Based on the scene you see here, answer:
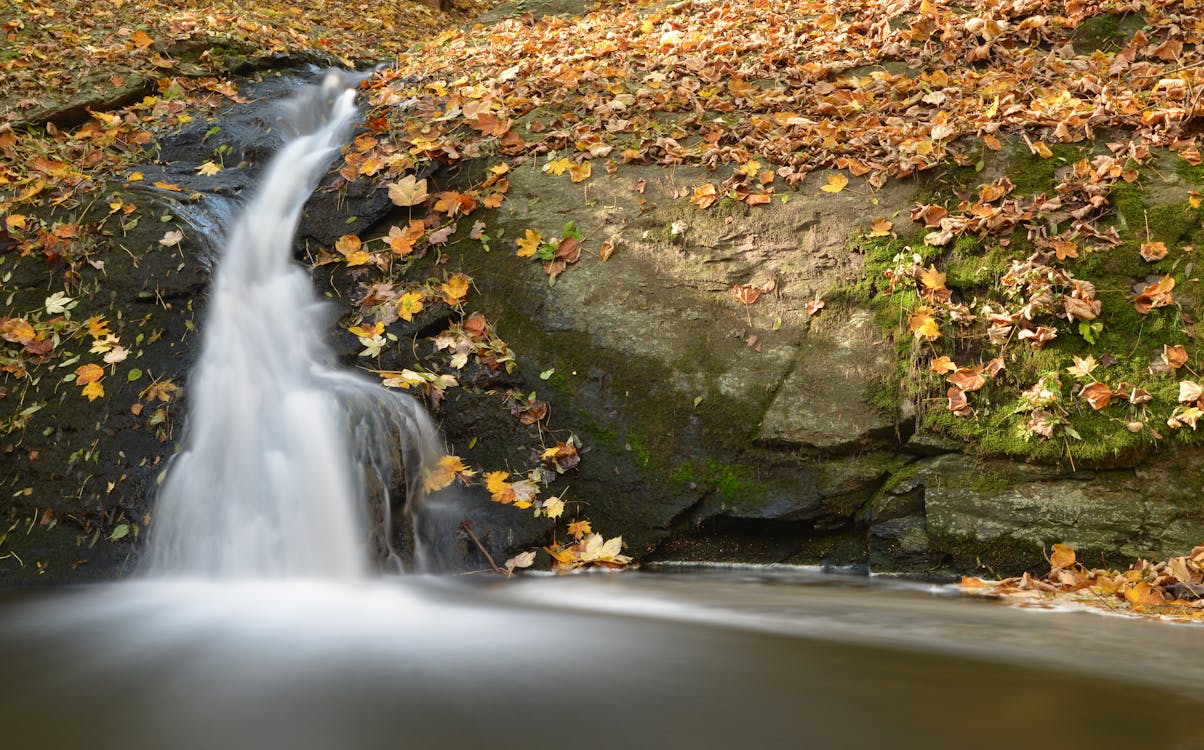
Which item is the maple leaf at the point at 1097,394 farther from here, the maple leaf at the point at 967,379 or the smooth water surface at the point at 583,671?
the smooth water surface at the point at 583,671

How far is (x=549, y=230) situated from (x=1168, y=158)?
3.47 meters

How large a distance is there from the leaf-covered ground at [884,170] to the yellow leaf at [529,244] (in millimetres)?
15

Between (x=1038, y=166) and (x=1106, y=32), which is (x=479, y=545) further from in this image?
(x=1106, y=32)

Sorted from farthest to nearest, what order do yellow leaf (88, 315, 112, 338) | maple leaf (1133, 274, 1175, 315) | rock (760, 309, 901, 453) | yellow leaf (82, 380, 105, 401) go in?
yellow leaf (88, 315, 112, 338), yellow leaf (82, 380, 105, 401), rock (760, 309, 901, 453), maple leaf (1133, 274, 1175, 315)

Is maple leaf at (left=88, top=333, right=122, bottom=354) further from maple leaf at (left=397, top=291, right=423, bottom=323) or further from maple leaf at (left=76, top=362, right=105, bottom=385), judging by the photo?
maple leaf at (left=397, top=291, right=423, bottom=323)

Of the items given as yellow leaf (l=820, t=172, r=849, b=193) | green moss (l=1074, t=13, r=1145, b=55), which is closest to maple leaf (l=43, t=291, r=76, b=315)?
yellow leaf (l=820, t=172, r=849, b=193)

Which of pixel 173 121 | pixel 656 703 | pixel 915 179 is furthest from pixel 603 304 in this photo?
pixel 173 121

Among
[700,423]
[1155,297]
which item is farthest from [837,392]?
[1155,297]

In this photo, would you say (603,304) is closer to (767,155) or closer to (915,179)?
(767,155)

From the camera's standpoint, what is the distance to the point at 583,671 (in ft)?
8.34

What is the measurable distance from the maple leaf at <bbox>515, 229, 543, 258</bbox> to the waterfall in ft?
3.87

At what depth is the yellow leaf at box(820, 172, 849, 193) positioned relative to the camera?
191 inches

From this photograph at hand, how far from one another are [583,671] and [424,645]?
60 centimetres

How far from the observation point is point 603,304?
4703 mm
